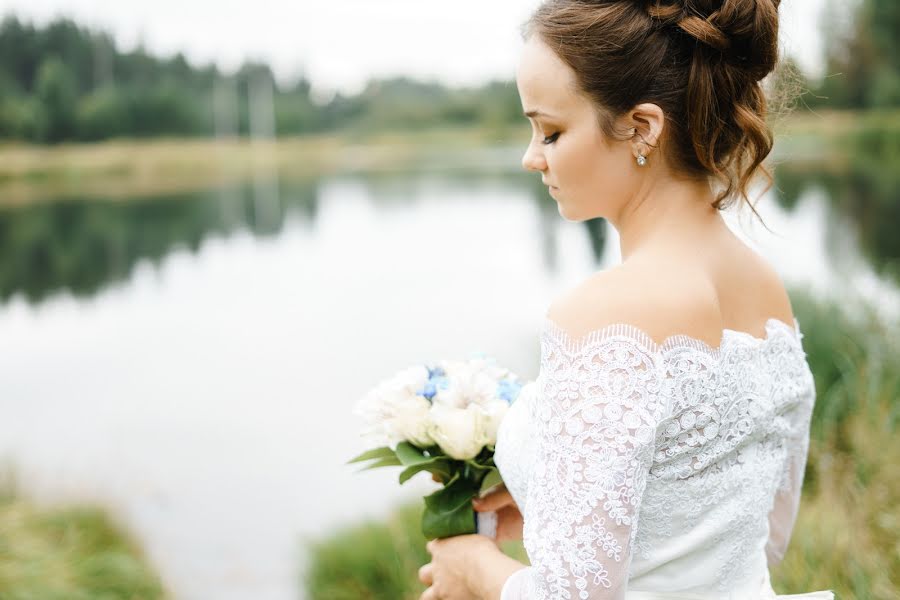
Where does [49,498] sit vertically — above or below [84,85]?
below

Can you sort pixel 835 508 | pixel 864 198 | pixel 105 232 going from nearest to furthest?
1. pixel 835 508
2. pixel 864 198
3. pixel 105 232

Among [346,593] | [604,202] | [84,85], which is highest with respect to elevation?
[84,85]

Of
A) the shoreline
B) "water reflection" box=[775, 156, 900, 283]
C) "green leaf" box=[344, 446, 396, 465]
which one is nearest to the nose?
"green leaf" box=[344, 446, 396, 465]

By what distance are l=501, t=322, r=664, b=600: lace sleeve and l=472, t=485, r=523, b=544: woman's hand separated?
46 cm

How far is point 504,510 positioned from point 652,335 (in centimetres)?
71

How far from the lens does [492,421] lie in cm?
167

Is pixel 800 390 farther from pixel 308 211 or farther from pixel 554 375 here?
pixel 308 211

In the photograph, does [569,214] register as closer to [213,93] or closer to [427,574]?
[427,574]

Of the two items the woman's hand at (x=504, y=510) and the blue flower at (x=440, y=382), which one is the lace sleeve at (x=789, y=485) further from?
the blue flower at (x=440, y=382)

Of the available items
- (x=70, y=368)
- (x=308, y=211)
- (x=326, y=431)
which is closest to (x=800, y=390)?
(x=326, y=431)

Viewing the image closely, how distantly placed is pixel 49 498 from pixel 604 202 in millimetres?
5334

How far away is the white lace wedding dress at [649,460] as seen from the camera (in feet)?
3.98

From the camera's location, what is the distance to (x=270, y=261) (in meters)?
24.4

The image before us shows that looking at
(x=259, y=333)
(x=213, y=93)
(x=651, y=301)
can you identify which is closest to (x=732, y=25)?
(x=651, y=301)
